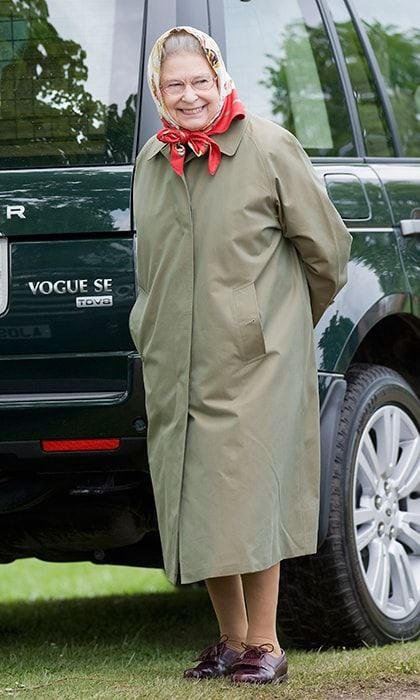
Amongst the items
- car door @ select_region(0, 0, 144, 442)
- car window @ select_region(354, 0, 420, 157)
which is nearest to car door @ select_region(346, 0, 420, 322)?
car window @ select_region(354, 0, 420, 157)

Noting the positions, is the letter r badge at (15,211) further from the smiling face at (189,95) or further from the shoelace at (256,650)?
the shoelace at (256,650)

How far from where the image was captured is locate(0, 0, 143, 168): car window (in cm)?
462

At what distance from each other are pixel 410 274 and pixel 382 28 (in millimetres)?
988

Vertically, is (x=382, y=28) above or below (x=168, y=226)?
above

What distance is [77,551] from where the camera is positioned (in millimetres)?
5285

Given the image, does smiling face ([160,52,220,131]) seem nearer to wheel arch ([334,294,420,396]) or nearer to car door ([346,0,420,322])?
wheel arch ([334,294,420,396])

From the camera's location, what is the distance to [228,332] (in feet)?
13.6

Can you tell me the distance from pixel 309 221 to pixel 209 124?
35 centimetres

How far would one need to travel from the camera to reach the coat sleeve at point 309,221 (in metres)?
4.21

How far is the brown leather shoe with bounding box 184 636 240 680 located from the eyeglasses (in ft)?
4.67

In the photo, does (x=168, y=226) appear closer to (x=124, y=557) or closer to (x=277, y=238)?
(x=277, y=238)

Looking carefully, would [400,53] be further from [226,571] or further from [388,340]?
[226,571]

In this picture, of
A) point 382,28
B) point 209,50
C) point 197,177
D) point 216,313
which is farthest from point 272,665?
point 382,28

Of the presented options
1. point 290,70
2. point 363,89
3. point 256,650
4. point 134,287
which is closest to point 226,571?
point 256,650
